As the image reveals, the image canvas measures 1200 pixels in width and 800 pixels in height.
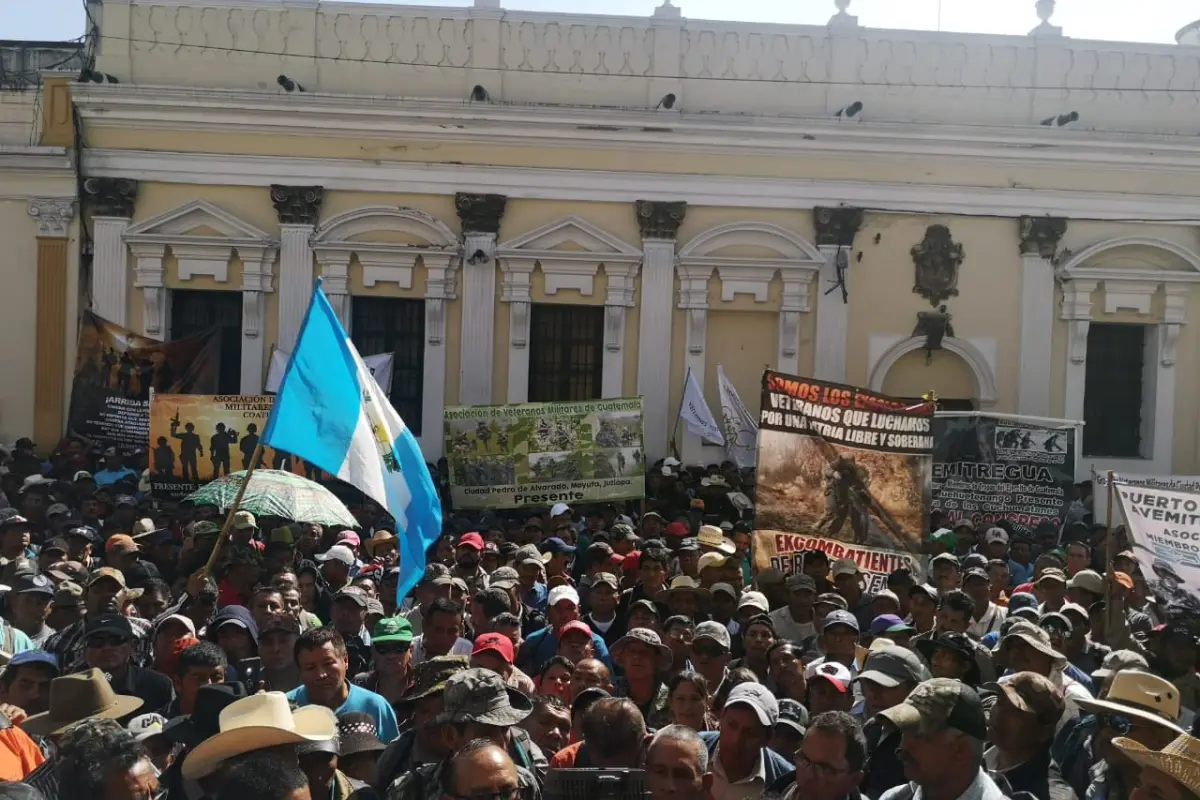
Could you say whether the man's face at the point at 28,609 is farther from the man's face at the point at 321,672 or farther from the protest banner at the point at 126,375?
the protest banner at the point at 126,375

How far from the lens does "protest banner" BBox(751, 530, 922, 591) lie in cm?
1003

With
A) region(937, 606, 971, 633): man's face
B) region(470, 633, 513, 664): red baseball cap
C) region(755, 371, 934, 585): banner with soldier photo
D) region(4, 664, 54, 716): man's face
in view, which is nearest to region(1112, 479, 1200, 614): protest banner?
region(937, 606, 971, 633): man's face

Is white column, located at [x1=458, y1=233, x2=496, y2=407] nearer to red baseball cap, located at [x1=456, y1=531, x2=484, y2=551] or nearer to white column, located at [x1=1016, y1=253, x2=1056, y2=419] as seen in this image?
white column, located at [x1=1016, y1=253, x2=1056, y2=419]

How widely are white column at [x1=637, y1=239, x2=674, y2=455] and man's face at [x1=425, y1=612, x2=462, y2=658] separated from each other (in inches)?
528

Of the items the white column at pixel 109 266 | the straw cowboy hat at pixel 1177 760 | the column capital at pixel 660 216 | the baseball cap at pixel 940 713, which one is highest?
the column capital at pixel 660 216

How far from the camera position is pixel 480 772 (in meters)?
3.66

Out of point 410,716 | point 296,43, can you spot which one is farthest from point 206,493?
point 296,43

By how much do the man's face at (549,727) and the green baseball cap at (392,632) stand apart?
914 mm

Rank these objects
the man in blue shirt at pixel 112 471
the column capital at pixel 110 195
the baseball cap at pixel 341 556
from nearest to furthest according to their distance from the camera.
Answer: the baseball cap at pixel 341 556
the man in blue shirt at pixel 112 471
the column capital at pixel 110 195

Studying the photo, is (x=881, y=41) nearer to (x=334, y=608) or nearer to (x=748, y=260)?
(x=748, y=260)

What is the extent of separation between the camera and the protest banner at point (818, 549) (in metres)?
10.0

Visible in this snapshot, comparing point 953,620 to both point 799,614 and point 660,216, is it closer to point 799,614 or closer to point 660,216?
point 799,614

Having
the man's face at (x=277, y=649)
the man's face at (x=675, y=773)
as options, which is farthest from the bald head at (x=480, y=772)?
the man's face at (x=277, y=649)

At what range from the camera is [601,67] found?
20.0m
